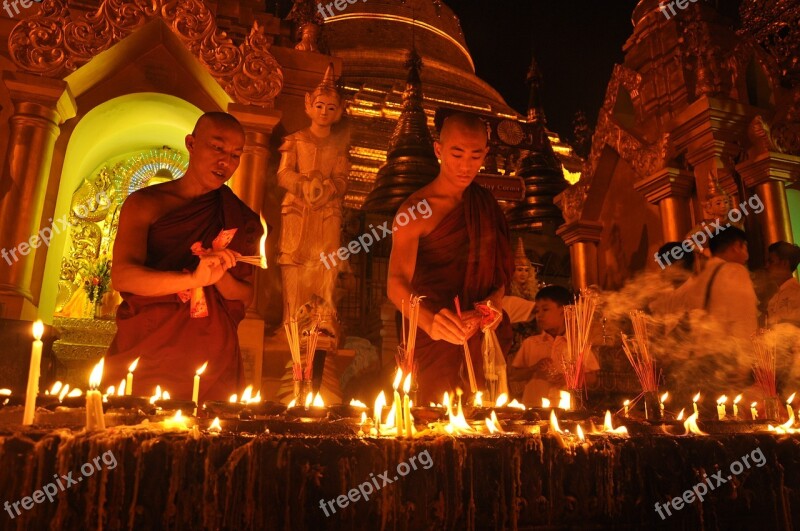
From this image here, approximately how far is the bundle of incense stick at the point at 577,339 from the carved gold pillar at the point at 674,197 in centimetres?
574

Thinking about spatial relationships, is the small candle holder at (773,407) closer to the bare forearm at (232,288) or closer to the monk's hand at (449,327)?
the monk's hand at (449,327)

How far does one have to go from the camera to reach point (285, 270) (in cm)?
711

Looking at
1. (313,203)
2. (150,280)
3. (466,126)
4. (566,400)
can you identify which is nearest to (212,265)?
(150,280)

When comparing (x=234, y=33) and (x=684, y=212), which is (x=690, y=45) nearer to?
→ (x=684, y=212)

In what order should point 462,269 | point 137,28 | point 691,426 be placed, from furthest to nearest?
point 137,28 → point 462,269 → point 691,426

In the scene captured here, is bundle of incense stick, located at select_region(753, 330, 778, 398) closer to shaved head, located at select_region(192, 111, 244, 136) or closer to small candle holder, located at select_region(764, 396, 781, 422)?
small candle holder, located at select_region(764, 396, 781, 422)

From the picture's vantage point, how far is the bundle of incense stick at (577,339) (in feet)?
12.0

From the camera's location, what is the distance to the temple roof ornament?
50.8 feet

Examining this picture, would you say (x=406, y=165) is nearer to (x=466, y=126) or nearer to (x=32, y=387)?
(x=466, y=126)

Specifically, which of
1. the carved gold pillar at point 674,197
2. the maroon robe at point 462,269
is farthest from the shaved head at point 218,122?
the carved gold pillar at point 674,197

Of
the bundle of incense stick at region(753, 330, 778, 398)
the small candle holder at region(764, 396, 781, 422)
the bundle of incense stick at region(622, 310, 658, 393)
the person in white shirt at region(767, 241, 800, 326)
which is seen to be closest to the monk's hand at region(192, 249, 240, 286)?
the bundle of incense stick at region(622, 310, 658, 393)

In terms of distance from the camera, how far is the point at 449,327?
148 inches

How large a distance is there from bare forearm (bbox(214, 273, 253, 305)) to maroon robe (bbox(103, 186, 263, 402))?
46 millimetres

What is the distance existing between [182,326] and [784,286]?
5.54 meters
